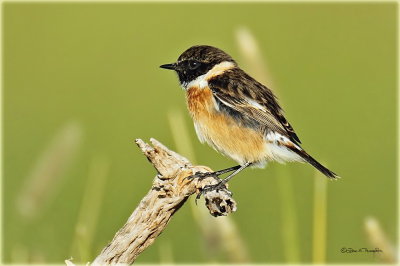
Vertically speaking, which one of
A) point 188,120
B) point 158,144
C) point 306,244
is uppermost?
point 158,144

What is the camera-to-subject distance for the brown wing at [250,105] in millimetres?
5848

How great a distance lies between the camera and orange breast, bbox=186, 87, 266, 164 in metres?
5.82

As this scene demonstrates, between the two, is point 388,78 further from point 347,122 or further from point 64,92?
point 64,92

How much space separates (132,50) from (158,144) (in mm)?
12437

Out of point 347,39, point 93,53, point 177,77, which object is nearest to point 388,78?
point 347,39

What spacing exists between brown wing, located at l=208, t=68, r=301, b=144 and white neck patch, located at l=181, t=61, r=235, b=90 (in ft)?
0.41

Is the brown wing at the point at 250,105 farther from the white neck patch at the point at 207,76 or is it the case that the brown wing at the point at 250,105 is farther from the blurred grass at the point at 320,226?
the blurred grass at the point at 320,226

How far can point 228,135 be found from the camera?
19.1ft

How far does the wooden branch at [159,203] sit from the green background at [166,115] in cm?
24

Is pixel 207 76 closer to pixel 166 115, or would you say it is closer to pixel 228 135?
pixel 228 135

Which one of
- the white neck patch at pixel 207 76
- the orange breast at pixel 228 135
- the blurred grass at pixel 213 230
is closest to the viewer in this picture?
the blurred grass at pixel 213 230

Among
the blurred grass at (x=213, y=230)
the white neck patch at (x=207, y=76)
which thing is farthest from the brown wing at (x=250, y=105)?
the blurred grass at (x=213, y=230)

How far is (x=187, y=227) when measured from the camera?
945 cm

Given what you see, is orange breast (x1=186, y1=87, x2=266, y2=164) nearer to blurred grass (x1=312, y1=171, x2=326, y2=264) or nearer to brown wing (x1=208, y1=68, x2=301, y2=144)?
brown wing (x1=208, y1=68, x2=301, y2=144)
